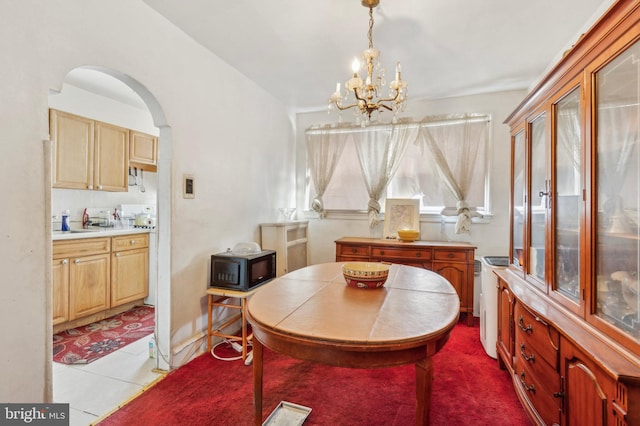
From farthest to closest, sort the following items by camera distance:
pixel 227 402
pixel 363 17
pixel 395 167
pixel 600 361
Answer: pixel 395 167
pixel 363 17
pixel 227 402
pixel 600 361

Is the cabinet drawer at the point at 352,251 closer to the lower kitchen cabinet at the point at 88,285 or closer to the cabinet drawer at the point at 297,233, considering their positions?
the cabinet drawer at the point at 297,233

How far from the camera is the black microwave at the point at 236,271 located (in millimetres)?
2607

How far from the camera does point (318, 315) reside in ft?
4.44

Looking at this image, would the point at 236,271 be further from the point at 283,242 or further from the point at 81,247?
the point at 81,247

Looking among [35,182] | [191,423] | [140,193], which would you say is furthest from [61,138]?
[191,423]

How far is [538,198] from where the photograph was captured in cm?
193

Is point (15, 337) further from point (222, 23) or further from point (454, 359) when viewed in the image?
point (454, 359)

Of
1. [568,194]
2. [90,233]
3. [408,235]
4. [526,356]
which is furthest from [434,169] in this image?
[90,233]

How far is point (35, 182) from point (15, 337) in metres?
0.77

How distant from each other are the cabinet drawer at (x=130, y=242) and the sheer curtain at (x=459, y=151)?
12.3 feet

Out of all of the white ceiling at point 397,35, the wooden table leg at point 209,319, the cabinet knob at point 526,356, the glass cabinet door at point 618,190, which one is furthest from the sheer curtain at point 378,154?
the glass cabinet door at point 618,190

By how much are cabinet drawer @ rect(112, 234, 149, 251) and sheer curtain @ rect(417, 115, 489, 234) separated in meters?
3.74

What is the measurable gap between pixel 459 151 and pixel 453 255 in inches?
50.5

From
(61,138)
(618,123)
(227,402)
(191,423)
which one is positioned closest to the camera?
(618,123)
